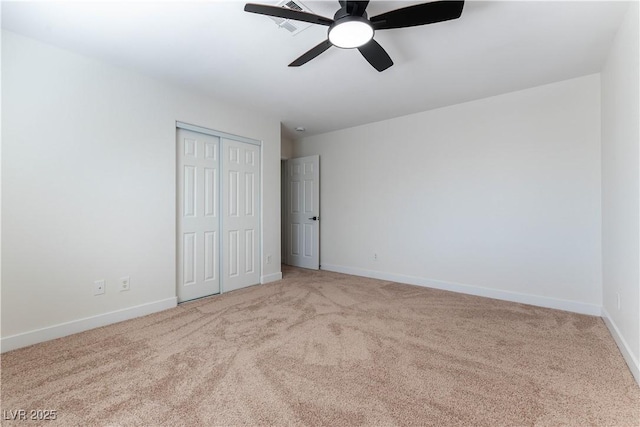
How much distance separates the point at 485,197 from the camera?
3535mm

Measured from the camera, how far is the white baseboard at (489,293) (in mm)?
2957

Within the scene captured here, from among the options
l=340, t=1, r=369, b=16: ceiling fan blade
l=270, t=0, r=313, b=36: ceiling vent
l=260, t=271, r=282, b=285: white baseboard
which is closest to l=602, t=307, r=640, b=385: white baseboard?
l=340, t=1, r=369, b=16: ceiling fan blade

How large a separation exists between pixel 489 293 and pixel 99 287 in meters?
4.22

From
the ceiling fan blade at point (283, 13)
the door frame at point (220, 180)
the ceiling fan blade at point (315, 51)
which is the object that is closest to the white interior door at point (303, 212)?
the door frame at point (220, 180)

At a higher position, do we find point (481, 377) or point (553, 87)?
point (553, 87)

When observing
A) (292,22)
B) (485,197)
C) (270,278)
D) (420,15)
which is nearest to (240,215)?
(270,278)

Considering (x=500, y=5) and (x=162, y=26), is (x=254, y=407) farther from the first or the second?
(x=500, y=5)

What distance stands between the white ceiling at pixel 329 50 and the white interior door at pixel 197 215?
684 mm

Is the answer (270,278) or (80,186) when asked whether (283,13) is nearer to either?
(80,186)

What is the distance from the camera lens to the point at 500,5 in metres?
1.91

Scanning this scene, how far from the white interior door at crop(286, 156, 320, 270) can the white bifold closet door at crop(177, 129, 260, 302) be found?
1280 millimetres

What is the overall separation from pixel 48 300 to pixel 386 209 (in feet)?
12.9

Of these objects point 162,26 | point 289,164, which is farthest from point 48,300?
point 289,164

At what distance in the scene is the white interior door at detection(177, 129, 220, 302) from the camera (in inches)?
129
